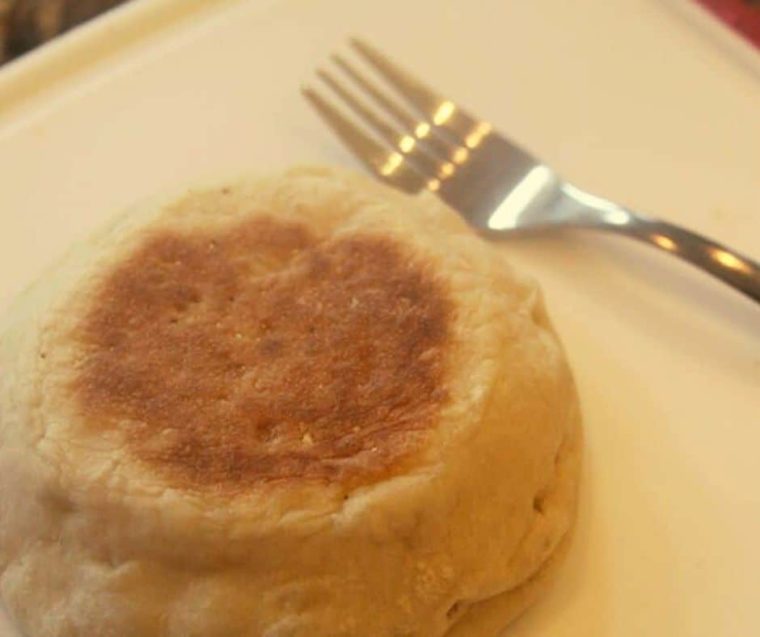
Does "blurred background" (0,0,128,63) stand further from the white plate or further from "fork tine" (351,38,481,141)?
"fork tine" (351,38,481,141)

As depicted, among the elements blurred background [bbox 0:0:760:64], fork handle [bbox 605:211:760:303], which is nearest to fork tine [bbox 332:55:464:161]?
fork handle [bbox 605:211:760:303]

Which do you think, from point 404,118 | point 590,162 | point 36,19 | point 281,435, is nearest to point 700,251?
point 590,162

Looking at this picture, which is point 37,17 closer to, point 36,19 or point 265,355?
point 36,19

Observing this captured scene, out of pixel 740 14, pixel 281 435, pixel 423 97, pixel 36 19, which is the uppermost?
pixel 740 14

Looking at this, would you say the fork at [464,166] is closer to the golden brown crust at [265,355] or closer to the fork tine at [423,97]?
the fork tine at [423,97]

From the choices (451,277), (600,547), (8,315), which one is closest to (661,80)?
(451,277)

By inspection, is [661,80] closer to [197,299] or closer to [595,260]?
[595,260]

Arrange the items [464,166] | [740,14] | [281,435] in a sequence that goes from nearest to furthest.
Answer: [281,435], [464,166], [740,14]
